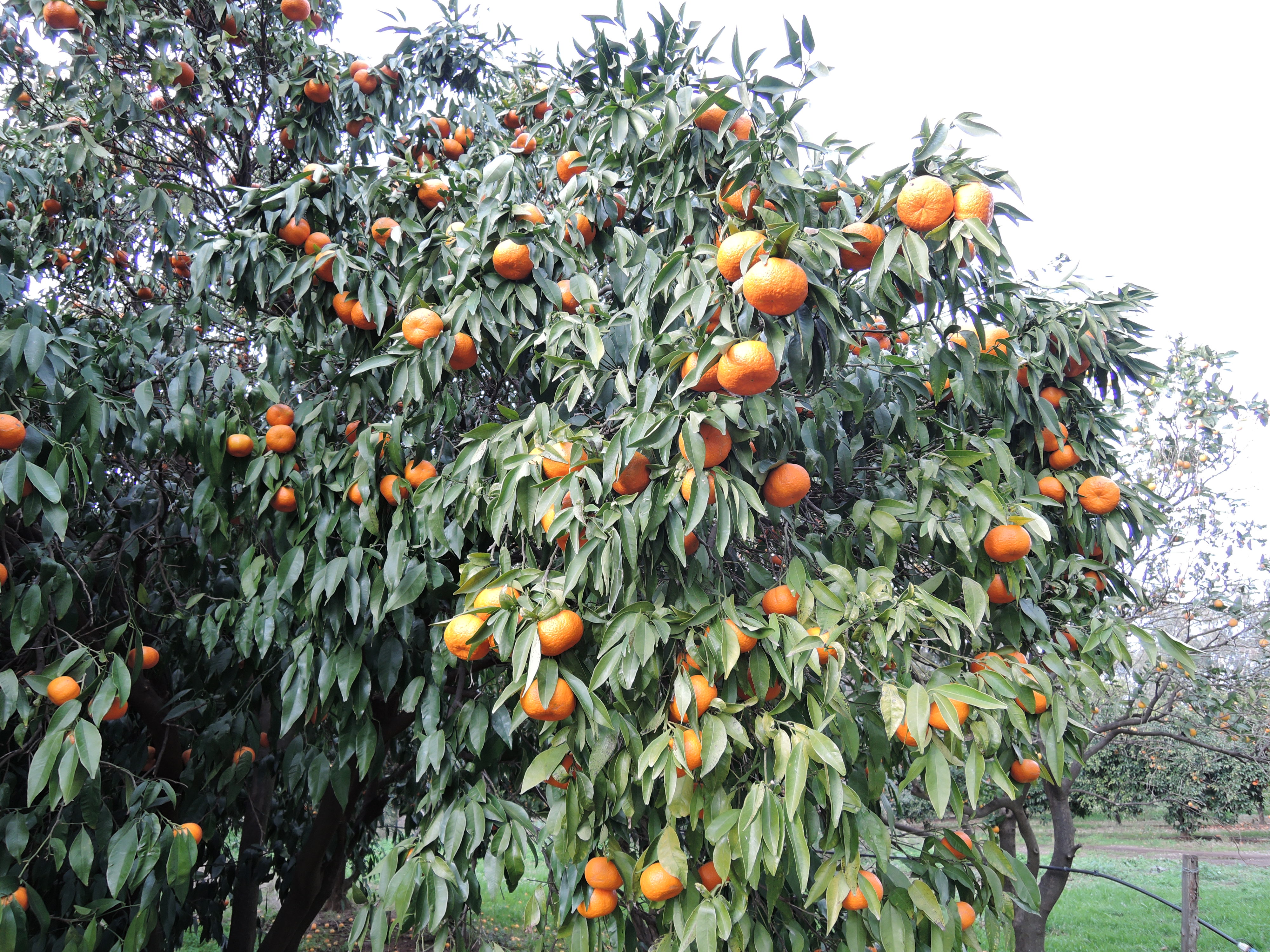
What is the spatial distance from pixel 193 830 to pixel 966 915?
2032 mm

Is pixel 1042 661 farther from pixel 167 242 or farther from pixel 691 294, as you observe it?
pixel 167 242

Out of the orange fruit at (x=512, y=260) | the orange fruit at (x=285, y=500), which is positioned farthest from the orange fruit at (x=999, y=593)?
the orange fruit at (x=285, y=500)

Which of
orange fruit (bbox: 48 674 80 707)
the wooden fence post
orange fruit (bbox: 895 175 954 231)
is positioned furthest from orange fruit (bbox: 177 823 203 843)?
the wooden fence post

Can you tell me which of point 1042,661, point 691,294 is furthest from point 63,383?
point 1042,661

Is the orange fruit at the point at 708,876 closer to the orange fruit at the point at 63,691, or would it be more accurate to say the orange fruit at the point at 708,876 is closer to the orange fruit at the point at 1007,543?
the orange fruit at the point at 1007,543

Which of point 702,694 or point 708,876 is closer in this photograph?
point 702,694

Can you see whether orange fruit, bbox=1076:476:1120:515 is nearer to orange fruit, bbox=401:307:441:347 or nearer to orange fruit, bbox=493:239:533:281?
orange fruit, bbox=493:239:533:281

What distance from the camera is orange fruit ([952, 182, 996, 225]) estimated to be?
1358mm

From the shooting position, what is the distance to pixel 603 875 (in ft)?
5.17

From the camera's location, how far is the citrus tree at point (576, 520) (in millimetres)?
1411

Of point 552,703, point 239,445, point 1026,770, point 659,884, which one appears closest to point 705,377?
point 552,703

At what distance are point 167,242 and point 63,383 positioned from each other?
3.50 ft

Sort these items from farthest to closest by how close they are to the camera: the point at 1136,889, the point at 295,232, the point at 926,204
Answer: the point at 1136,889
the point at 295,232
the point at 926,204

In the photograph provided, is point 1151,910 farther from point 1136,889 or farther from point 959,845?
point 959,845
